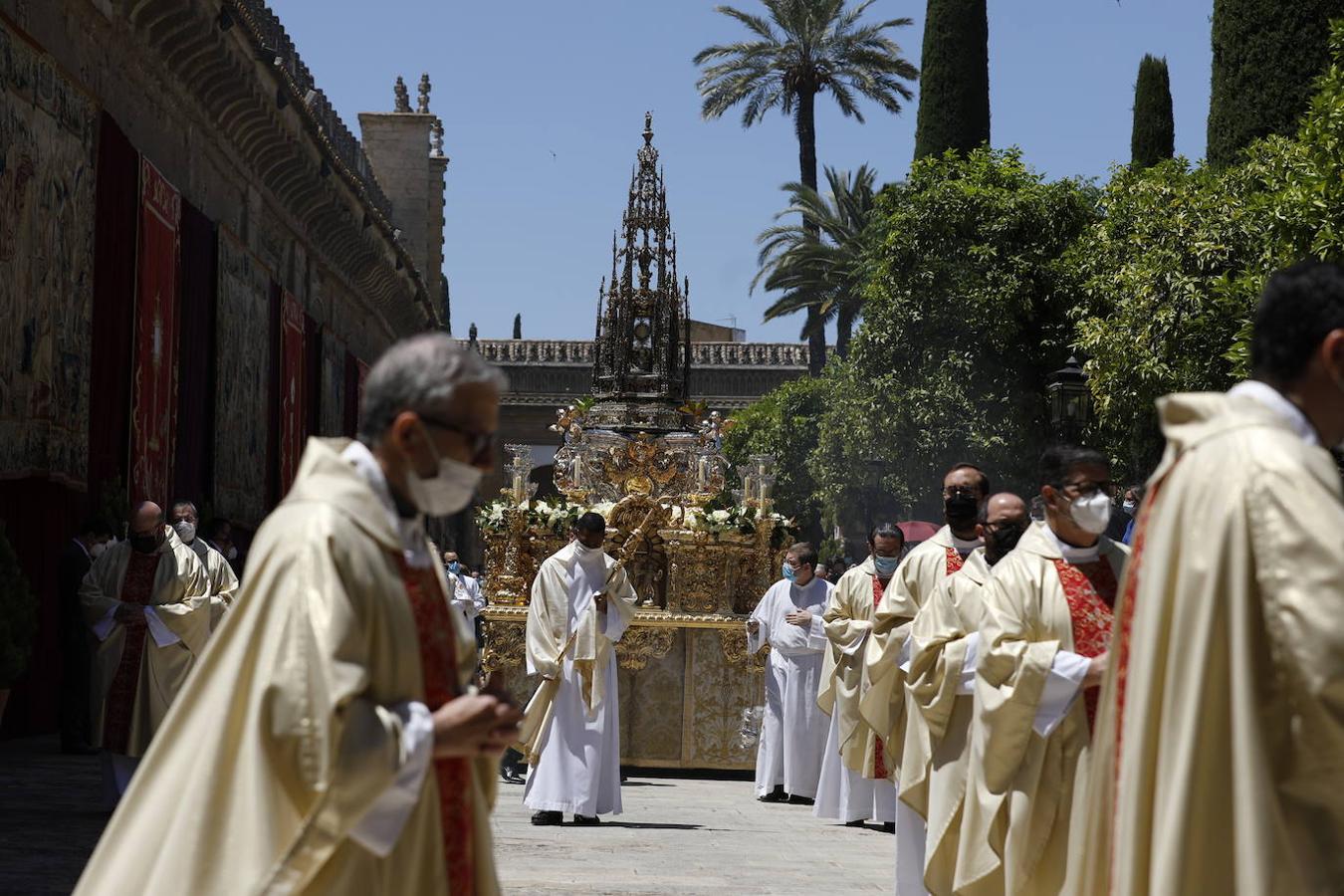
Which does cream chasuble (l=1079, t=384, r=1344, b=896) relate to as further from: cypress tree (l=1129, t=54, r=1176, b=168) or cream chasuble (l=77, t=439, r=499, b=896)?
cypress tree (l=1129, t=54, r=1176, b=168)

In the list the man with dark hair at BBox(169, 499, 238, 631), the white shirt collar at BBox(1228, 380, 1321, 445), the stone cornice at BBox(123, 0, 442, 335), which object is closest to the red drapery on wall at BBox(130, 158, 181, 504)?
the stone cornice at BBox(123, 0, 442, 335)

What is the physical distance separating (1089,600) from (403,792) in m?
3.12

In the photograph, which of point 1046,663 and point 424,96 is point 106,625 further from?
point 424,96

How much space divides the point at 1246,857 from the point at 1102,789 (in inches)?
22.9

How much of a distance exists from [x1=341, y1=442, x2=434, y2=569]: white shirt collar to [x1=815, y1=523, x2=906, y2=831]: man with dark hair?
7948mm

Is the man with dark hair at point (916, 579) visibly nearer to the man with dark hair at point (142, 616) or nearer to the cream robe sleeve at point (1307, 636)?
the cream robe sleeve at point (1307, 636)

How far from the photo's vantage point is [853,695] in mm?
12672

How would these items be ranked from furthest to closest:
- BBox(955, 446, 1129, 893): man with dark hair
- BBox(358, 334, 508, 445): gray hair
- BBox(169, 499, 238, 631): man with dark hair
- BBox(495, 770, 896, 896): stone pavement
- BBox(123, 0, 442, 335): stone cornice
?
BBox(123, 0, 442, 335): stone cornice, BBox(169, 499, 238, 631): man with dark hair, BBox(495, 770, 896, 896): stone pavement, BBox(955, 446, 1129, 893): man with dark hair, BBox(358, 334, 508, 445): gray hair

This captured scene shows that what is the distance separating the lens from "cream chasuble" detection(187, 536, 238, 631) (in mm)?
11938

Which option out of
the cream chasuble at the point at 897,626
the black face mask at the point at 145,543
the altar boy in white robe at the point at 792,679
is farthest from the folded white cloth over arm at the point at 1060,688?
the altar boy in white robe at the point at 792,679

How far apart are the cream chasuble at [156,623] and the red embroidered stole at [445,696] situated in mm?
7990

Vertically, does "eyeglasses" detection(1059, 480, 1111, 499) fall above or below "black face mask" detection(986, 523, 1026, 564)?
above

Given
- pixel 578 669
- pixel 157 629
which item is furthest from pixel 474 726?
pixel 578 669

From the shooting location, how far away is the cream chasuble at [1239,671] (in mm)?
3408
